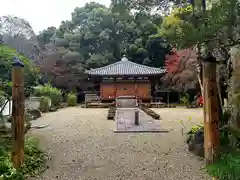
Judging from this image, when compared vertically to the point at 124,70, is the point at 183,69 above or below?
below

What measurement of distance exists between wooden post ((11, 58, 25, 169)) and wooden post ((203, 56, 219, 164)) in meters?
2.66

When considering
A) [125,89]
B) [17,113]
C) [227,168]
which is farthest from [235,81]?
[125,89]

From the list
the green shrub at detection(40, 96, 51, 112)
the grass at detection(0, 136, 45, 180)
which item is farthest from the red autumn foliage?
the grass at detection(0, 136, 45, 180)

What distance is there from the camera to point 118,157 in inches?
185

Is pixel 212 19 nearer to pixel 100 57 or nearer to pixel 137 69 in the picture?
pixel 137 69

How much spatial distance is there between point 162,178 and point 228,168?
856 mm

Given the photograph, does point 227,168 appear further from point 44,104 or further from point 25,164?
point 44,104

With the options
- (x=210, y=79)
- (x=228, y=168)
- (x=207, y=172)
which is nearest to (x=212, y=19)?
(x=210, y=79)

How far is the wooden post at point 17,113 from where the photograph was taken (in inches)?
142

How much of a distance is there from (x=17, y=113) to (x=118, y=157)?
6.43 feet

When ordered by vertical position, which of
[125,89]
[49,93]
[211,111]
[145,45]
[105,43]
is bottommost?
[211,111]

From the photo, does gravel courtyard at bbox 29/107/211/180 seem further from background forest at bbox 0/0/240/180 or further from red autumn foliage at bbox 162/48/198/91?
red autumn foliage at bbox 162/48/198/91

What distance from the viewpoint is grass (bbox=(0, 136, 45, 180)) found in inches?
128

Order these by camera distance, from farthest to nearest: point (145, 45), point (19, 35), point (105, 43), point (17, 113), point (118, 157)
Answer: point (19, 35), point (105, 43), point (145, 45), point (118, 157), point (17, 113)
